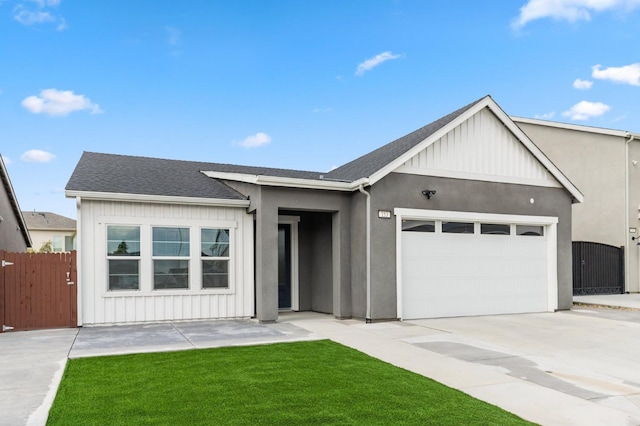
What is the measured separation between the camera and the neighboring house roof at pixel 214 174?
35.1 feet

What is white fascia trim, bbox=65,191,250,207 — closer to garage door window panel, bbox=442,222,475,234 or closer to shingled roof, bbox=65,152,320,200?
shingled roof, bbox=65,152,320,200

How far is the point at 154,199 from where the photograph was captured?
416 inches

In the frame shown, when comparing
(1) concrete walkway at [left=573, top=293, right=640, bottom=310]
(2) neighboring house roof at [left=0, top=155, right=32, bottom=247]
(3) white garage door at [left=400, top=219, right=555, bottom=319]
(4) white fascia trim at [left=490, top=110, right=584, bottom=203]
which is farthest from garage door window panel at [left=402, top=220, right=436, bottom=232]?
(2) neighboring house roof at [left=0, top=155, right=32, bottom=247]

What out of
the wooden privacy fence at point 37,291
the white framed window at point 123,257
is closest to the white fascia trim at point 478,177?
the white framed window at point 123,257

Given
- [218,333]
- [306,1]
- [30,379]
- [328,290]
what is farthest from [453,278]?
[306,1]

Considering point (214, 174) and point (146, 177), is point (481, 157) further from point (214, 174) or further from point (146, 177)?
point (146, 177)

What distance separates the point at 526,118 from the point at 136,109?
16.1 m

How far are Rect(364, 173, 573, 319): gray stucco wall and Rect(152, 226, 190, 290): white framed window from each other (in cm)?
437

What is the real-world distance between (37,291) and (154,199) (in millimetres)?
3035

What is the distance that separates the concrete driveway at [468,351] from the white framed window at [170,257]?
1002mm

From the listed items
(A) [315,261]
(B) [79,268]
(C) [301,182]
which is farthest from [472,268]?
(B) [79,268]

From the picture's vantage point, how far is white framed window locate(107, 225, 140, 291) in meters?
10.4

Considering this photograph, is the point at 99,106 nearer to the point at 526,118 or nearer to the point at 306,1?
the point at 306,1

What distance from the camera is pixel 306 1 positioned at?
1625 cm
